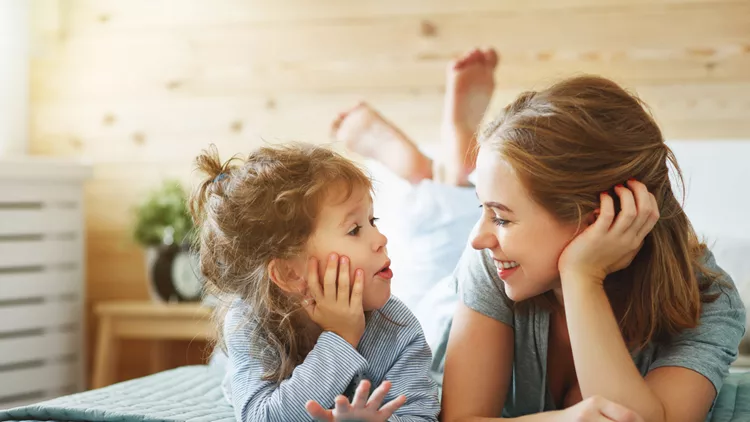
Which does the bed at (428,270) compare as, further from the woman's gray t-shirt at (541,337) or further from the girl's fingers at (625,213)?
the girl's fingers at (625,213)

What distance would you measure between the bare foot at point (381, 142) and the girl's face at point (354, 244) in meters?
0.93

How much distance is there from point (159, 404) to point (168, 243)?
146 cm

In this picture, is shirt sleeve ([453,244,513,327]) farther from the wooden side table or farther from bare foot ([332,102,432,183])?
the wooden side table

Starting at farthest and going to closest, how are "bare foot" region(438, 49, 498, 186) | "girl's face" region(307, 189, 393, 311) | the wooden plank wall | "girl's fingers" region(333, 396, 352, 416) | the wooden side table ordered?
the wooden side table, the wooden plank wall, "bare foot" region(438, 49, 498, 186), "girl's face" region(307, 189, 393, 311), "girl's fingers" region(333, 396, 352, 416)

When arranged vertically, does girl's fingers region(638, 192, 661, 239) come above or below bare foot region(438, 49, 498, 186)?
below

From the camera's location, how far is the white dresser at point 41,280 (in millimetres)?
2523

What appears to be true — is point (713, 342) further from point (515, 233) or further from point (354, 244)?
point (354, 244)

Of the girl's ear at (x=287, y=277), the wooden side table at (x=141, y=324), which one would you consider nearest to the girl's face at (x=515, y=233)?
the girl's ear at (x=287, y=277)

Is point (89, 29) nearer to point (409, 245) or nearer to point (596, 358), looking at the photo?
point (409, 245)

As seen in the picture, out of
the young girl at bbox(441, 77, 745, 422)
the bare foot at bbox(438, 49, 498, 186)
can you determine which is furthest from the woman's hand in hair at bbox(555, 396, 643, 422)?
the bare foot at bbox(438, 49, 498, 186)

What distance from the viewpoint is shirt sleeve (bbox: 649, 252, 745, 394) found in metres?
1.13

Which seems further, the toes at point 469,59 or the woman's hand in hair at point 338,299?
the toes at point 469,59

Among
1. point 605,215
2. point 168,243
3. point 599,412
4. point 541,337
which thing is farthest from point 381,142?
point 599,412

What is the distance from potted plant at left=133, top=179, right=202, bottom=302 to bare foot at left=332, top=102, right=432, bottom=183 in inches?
28.6
